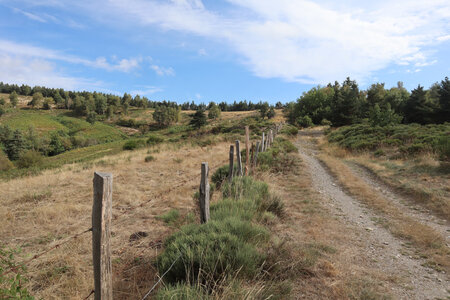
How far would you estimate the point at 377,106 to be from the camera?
1193 inches

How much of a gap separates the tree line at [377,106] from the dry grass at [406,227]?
76.9 ft

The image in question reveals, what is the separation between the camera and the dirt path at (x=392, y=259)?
137 inches

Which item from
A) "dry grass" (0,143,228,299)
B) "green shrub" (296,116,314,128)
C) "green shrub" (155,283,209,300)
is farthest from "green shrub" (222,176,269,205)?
"green shrub" (296,116,314,128)

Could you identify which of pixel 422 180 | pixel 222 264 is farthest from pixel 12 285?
pixel 422 180

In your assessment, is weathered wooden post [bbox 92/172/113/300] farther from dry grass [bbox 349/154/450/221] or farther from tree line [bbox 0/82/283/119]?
tree line [bbox 0/82/283/119]

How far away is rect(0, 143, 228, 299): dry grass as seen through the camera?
340 centimetres

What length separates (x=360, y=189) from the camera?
371 inches

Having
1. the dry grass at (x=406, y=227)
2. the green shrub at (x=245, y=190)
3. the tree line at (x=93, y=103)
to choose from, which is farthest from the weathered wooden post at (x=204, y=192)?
the tree line at (x=93, y=103)

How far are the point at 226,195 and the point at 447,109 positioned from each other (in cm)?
4273

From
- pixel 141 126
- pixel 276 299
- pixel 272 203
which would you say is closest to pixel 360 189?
pixel 272 203

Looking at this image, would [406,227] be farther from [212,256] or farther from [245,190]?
[212,256]

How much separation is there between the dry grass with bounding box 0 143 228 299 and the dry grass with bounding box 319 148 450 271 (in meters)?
5.04

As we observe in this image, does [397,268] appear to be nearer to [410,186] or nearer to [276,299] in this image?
[276,299]

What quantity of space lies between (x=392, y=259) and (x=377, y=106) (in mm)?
31316
